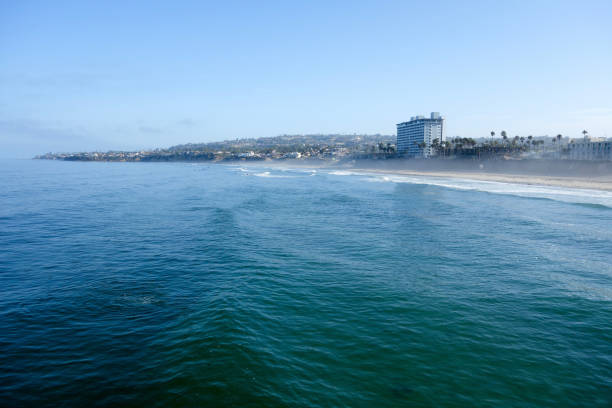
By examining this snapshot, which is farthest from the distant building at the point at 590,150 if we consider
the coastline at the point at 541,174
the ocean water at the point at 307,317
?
the ocean water at the point at 307,317

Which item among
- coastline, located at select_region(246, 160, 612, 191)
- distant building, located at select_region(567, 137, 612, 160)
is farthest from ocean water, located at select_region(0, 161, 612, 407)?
distant building, located at select_region(567, 137, 612, 160)

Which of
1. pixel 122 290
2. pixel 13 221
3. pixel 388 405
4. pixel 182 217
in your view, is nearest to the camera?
pixel 388 405

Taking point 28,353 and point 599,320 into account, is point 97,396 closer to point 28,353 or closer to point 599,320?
point 28,353

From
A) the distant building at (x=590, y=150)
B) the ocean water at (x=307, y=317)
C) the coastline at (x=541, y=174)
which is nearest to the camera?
the ocean water at (x=307, y=317)

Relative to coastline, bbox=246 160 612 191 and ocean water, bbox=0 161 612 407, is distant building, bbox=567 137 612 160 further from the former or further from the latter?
ocean water, bbox=0 161 612 407

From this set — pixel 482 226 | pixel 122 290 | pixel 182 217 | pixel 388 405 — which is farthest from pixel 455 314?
pixel 182 217

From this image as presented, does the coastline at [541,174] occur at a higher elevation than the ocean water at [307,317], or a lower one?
higher

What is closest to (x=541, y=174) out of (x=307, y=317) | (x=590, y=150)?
(x=590, y=150)

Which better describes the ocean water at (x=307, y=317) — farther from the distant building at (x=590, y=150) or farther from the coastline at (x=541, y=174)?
the distant building at (x=590, y=150)
